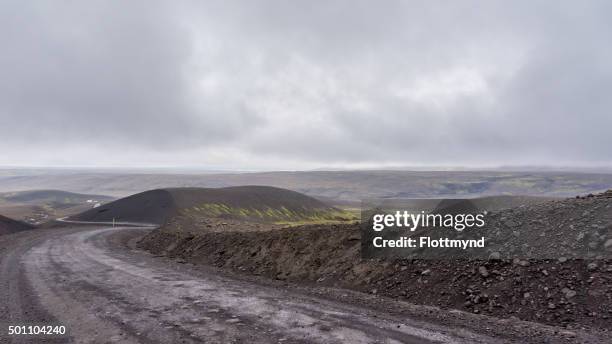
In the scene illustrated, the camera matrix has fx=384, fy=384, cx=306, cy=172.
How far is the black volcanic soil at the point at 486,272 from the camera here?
34.4 feet

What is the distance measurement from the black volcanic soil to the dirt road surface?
219cm

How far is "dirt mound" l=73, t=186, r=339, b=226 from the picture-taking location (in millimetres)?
79000

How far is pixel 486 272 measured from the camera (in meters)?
12.5

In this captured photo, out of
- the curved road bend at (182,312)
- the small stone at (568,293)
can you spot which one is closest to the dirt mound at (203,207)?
the curved road bend at (182,312)

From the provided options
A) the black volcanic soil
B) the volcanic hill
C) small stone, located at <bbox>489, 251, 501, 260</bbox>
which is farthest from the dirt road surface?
the volcanic hill

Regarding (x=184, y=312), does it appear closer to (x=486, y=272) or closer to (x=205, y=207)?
(x=486, y=272)

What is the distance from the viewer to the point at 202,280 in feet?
53.4

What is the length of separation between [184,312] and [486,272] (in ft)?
31.2

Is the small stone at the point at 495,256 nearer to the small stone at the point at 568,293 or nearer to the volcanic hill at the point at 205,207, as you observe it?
the small stone at the point at 568,293

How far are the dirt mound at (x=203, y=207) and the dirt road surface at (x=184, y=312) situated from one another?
4877cm

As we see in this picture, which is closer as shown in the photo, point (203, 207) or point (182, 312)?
point (182, 312)

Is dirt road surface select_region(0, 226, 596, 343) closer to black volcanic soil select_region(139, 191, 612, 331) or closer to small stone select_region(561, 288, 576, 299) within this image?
black volcanic soil select_region(139, 191, 612, 331)

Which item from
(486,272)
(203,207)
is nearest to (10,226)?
(203,207)

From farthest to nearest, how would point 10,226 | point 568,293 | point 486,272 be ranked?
point 10,226
point 486,272
point 568,293
